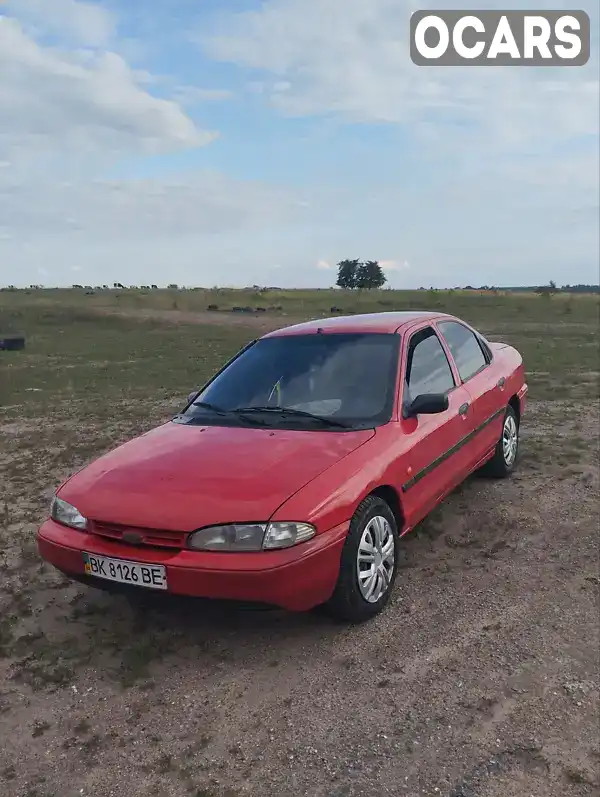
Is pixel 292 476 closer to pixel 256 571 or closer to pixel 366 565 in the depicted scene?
pixel 256 571

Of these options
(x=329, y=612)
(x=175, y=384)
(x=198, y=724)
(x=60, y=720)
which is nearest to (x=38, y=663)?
(x=60, y=720)

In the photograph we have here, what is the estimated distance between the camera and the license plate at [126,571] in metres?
3.23

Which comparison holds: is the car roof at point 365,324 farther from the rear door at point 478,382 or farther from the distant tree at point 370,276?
the distant tree at point 370,276

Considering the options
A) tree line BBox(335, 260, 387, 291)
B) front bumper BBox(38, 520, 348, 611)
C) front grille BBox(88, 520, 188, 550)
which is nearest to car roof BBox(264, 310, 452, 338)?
front bumper BBox(38, 520, 348, 611)

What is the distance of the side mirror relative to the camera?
4.29 metres

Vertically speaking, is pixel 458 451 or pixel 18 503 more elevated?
pixel 458 451

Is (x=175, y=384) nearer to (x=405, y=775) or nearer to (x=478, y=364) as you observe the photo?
(x=478, y=364)

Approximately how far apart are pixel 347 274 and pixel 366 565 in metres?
86.2

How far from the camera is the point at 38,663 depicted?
3.38 metres

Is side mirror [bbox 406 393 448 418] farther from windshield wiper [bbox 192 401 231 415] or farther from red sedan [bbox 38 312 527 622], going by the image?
windshield wiper [bbox 192 401 231 415]

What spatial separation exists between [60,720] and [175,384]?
32.2 ft

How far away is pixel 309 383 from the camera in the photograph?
4586mm

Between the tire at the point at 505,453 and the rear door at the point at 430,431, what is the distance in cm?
96

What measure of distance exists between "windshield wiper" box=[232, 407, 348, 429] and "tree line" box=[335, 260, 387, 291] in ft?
267
